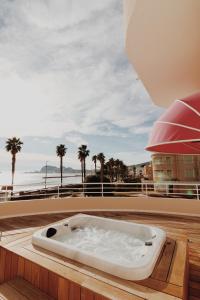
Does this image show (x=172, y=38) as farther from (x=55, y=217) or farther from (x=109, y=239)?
(x=55, y=217)

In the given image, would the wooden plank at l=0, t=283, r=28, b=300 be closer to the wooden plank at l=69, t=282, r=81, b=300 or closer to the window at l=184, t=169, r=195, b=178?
the wooden plank at l=69, t=282, r=81, b=300

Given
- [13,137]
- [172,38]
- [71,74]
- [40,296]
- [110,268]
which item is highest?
[13,137]

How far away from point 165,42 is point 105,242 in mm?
3431

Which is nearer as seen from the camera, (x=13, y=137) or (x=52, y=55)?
(x=52, y=55)

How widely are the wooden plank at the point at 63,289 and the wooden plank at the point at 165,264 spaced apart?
860 millimetres

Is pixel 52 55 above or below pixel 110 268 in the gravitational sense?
above

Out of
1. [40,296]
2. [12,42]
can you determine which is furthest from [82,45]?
[40,296]

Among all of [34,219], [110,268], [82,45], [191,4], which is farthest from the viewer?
[34,219]

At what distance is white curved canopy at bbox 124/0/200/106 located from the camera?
2.13 meters

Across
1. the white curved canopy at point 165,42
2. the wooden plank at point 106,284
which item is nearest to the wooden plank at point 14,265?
the wooden plank at point 106,284

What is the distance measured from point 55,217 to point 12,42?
4.14 metres

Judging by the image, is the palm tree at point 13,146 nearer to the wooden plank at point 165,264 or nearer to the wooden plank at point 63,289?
the wooden plank at point 63,289

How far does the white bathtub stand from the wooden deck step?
0.42m

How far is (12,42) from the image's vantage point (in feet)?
10.8
